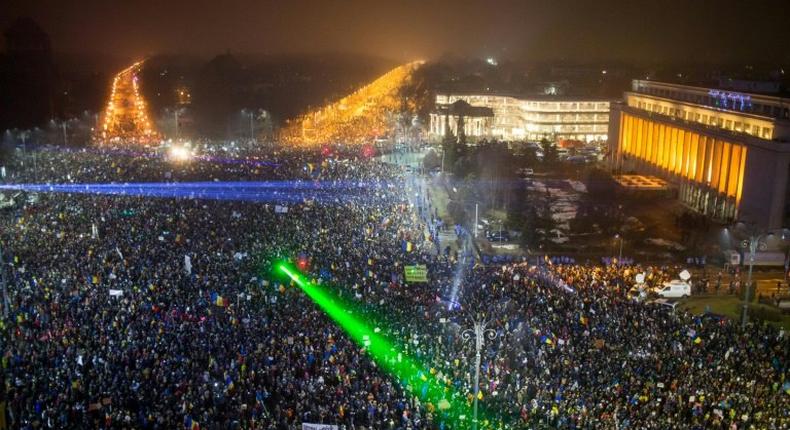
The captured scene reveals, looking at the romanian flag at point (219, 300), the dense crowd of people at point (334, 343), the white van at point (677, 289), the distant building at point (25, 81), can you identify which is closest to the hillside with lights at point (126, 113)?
the distant building at point (25, 81)

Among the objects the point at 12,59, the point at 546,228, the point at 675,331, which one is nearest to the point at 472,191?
the point at 546,228

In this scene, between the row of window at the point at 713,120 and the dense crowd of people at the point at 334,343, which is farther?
the row of window at the point at 713,120

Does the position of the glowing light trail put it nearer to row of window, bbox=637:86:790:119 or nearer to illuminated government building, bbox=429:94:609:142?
row of window, bbox=637:86:790:119

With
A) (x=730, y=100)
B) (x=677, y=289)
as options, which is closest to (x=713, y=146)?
(x=730, y=100)

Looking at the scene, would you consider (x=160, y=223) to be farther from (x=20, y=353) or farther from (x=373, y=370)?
(x=373, y=370)

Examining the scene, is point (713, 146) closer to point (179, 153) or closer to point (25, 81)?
point (179, 153)

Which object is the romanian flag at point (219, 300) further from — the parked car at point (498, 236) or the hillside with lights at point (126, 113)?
the hillside with lights at point (126, 113)

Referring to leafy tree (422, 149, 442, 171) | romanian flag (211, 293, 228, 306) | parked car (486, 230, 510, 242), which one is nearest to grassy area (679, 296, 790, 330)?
parked car (486, 230, 510, 242)
